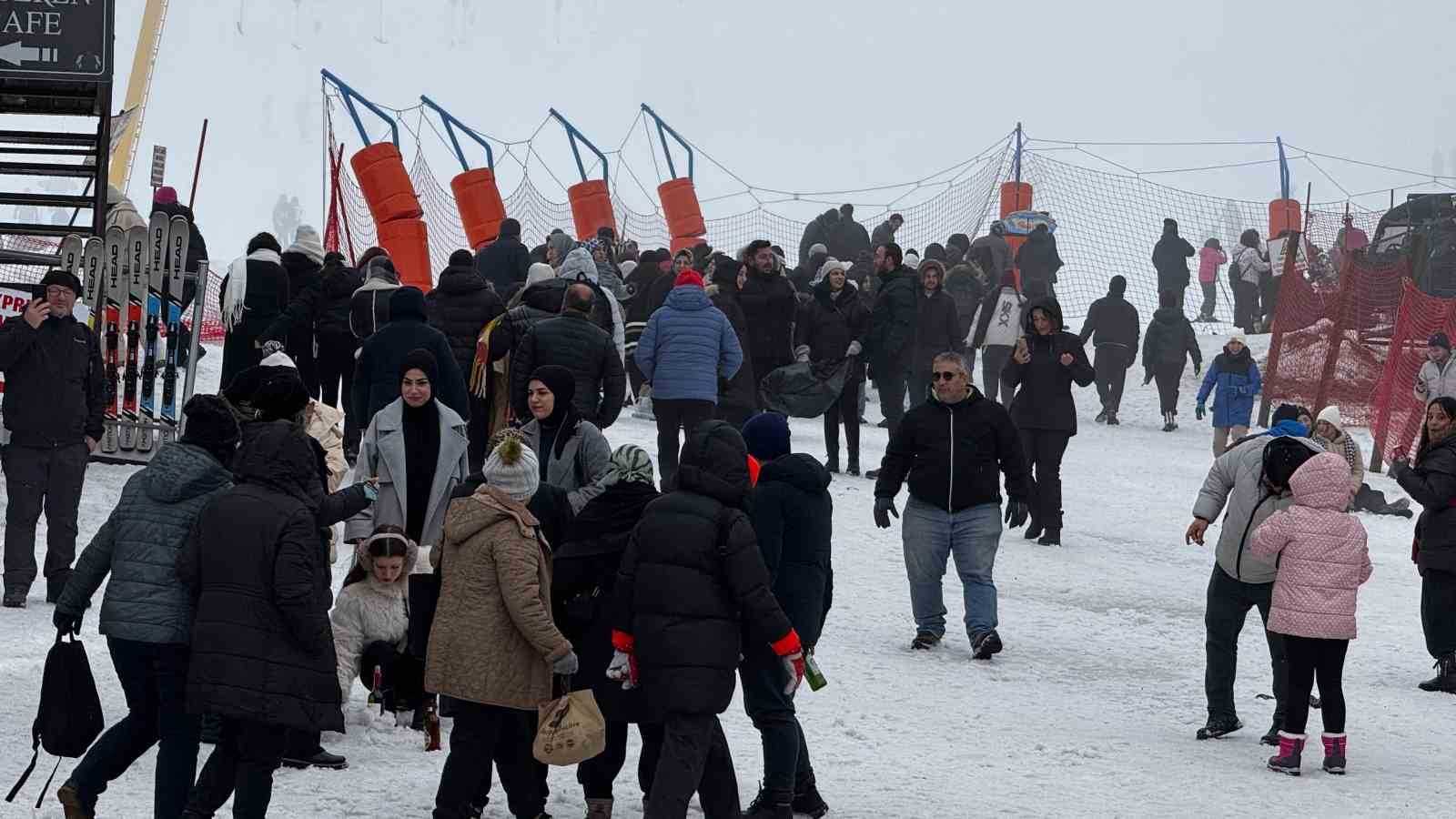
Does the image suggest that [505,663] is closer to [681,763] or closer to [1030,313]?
[681,763]

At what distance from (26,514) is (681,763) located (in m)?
4.94

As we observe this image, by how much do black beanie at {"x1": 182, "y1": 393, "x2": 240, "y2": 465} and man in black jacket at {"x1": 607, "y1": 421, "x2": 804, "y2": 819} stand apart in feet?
4.00

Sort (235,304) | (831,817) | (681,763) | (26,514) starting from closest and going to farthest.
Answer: (681,763)
(831,817)
(26,514)
(235,304)

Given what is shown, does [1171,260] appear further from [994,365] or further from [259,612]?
[259,612]

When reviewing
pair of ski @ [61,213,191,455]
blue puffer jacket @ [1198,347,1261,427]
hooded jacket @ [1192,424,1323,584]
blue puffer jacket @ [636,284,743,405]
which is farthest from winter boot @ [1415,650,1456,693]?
blue puffer jacket @ [1198,347,1261,427]

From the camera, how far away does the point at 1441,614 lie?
9.79m

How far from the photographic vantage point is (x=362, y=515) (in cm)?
779

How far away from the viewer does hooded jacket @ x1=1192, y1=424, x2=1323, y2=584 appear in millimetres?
8258

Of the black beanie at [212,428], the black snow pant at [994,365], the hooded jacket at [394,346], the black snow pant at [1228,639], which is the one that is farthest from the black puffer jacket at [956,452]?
the black snow pant at [994,365]

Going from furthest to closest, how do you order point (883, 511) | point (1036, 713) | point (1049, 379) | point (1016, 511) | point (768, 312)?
point (768, 312) < point (1049, 379) < point (1016, 511) < point (883, 511) < point (1036, 713)

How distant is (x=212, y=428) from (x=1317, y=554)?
4.21 metres

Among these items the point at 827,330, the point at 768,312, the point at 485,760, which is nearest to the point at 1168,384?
the point at 827,330

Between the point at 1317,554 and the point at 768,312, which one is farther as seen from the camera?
the point at 768,312

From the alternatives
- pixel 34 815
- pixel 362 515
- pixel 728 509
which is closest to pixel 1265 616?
pixel 728 509
